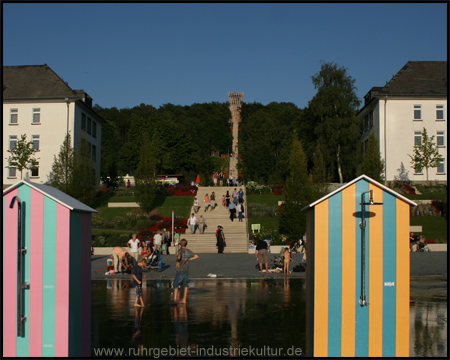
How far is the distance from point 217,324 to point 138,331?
1.67 metres

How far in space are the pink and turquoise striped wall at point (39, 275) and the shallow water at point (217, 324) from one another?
6.60ft

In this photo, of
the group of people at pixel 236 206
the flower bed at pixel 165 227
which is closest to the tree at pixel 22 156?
the flower bed at pixel 165 227

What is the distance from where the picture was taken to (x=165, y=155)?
86062mm

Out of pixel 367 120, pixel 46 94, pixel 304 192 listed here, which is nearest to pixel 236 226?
pixel 304 192

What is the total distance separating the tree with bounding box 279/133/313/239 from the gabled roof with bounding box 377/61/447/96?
23.6 metres

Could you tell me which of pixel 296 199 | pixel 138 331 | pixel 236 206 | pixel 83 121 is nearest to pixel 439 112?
pixel 236 206

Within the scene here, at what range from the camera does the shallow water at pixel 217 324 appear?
9711 mm

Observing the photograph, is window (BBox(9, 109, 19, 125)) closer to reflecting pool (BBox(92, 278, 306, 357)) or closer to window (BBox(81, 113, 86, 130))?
window (BBox(81, 113, 86, 130))

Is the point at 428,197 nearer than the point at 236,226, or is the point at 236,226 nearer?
the point at 236,226

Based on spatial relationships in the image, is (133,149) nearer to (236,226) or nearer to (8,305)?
(236,226)

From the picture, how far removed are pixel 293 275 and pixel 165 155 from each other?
65268 millimetres

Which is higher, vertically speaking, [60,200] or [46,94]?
[46,94]

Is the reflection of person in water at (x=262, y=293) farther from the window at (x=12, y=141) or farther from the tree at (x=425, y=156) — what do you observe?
the window at (x=12, y=141)

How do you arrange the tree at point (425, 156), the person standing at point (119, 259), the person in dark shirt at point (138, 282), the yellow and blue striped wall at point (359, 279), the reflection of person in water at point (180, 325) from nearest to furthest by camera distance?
the yellow and blue striped wall at point (359, 279) < the reflection of person in water at point (180, 325) < the person in dark shirt at point (138, 282) < the person standing at point (119, 259) < the tree at point (425, 156)
